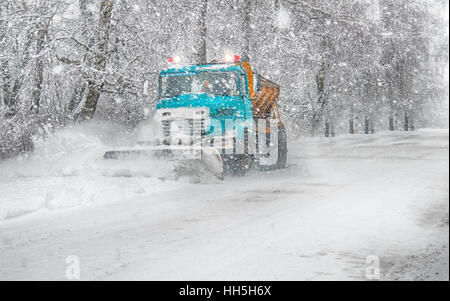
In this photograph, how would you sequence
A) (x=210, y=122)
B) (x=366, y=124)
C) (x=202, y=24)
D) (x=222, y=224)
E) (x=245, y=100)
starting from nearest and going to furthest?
1. (x=222, y=224)
2. (x=210, y=122)
3. (x=245, y=100)
4. (x=202, y=24)
5. (x=366, y=124)

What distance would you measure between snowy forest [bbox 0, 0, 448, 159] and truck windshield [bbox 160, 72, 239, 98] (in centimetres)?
69

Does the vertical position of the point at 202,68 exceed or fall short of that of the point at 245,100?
it exceeds it

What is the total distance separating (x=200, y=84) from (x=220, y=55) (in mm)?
8344

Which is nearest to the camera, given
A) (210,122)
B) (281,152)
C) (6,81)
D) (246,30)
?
(210,122)

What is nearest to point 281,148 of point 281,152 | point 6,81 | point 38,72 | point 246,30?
point 281,152

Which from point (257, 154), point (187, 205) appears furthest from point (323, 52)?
point (187, 205)

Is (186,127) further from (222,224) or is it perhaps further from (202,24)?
(202,24)

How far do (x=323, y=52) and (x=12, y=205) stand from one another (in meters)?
18.2

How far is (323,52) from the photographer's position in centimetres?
2334

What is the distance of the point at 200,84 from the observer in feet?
37.4

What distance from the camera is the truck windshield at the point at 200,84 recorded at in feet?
36.8

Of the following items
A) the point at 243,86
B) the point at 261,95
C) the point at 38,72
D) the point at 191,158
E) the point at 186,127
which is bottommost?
the point at 191,158

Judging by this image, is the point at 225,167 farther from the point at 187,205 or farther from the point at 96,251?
the point at 96,251
